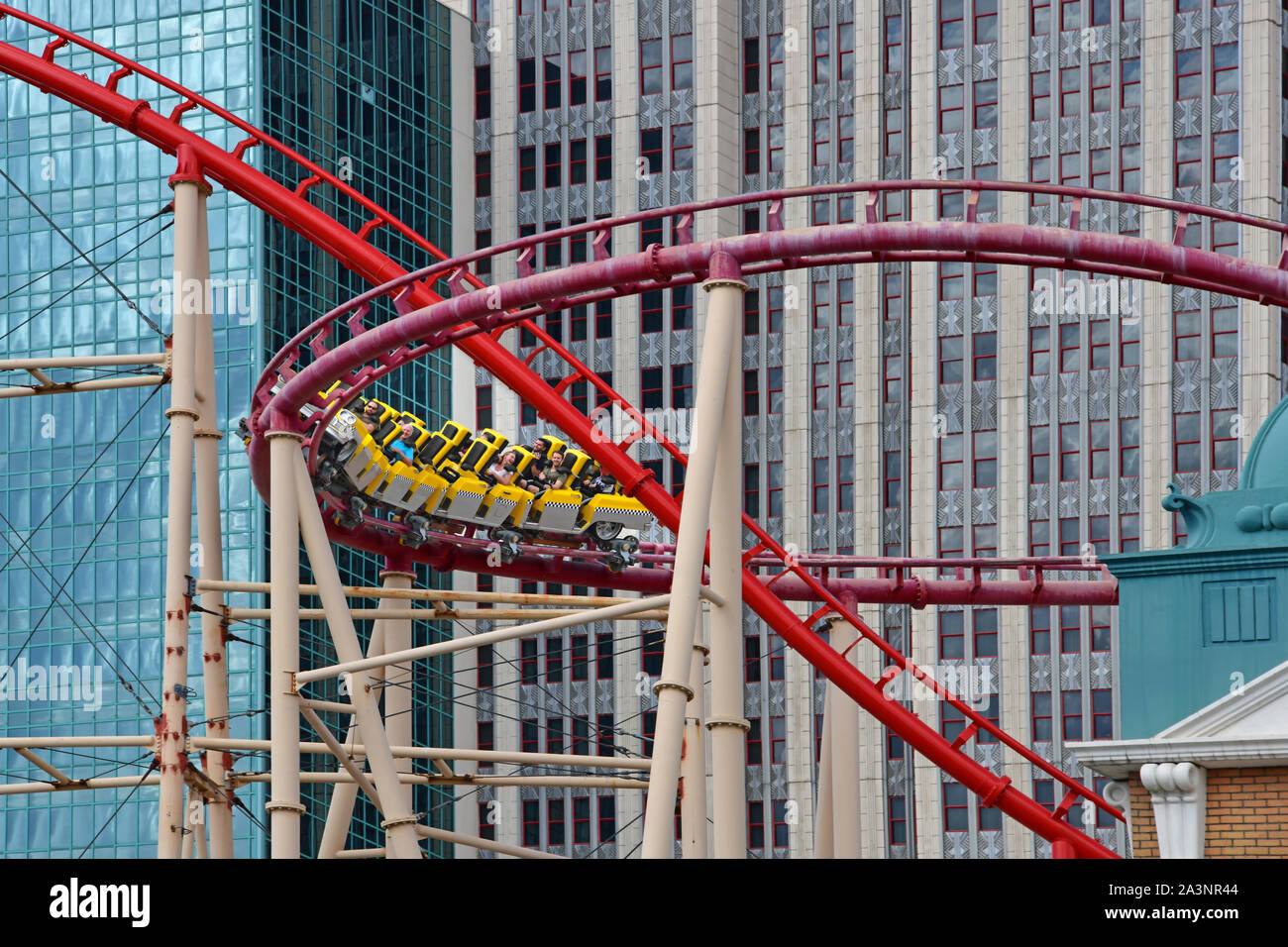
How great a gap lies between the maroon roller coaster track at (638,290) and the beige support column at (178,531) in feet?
2.89

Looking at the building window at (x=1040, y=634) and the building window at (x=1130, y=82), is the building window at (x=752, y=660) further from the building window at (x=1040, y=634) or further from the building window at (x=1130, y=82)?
the building window at (x=1130, y=82)

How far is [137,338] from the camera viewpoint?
68.8 m

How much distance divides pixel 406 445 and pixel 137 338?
37.3m

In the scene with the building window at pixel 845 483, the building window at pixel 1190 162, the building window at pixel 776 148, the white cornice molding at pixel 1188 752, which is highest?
the building window at pixel 776 148

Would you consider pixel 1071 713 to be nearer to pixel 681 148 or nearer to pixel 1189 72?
pixel 1189 72

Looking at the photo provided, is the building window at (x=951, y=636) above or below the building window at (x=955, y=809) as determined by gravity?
above

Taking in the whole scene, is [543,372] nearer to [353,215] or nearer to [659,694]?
[353,215]

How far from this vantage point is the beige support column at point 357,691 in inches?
1082

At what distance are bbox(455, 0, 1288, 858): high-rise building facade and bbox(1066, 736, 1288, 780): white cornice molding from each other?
136 ft

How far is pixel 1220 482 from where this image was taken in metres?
65.8

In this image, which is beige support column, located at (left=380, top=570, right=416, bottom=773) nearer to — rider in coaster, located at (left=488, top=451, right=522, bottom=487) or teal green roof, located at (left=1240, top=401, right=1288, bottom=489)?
rider in coaster, located at (left=488, top=451, right=522, bottom=487)

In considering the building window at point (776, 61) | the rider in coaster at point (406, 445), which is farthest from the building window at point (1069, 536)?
the rider in coaster at point (406, 445)

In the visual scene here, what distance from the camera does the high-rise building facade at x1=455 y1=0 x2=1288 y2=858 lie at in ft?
219

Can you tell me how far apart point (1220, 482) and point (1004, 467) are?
19.8ft
